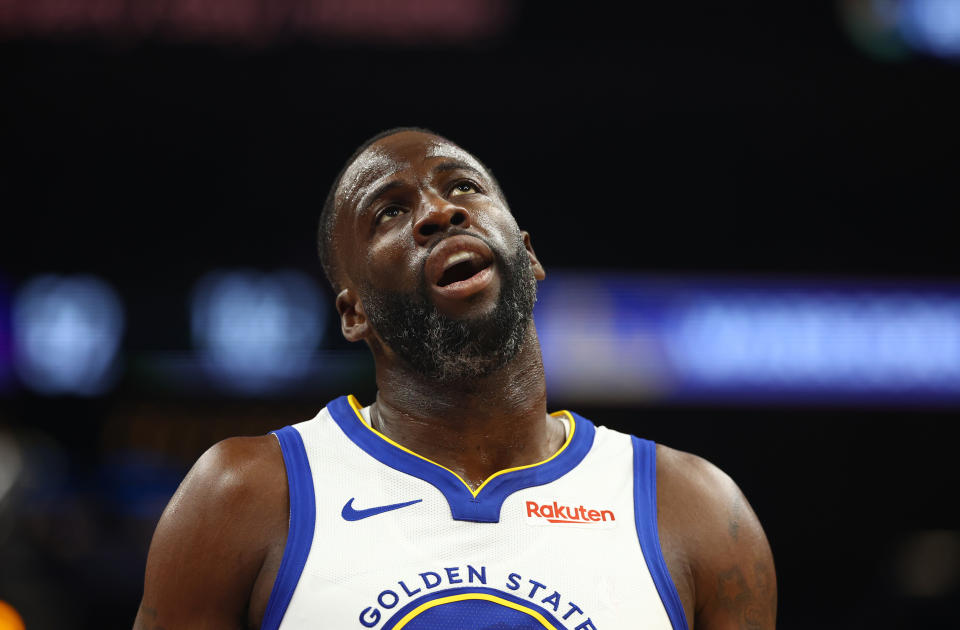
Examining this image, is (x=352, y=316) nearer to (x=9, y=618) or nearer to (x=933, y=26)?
(x=9, y=618)

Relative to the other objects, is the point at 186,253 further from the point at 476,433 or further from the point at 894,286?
the point at 476,433

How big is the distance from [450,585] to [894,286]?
6278 millimetres

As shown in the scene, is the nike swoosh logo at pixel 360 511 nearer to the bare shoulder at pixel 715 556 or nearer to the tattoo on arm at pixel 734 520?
the bare shoulder at pixel 715 556

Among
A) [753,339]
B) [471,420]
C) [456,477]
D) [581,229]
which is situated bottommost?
[456,477]

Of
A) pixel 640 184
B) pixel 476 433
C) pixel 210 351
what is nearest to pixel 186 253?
pixel 210 351

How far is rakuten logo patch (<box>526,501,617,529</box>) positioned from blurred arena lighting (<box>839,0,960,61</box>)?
6.27m

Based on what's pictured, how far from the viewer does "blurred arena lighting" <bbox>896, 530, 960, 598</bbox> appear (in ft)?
23.2

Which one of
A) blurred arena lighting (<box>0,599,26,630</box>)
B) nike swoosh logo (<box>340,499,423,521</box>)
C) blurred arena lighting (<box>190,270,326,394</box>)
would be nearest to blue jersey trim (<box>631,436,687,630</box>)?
nike swoosh logo (<box>340,499,423,521</box>)

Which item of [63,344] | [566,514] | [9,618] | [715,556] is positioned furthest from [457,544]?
[63,344]

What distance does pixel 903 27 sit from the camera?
733 centimetres

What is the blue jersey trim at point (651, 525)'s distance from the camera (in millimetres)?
1986

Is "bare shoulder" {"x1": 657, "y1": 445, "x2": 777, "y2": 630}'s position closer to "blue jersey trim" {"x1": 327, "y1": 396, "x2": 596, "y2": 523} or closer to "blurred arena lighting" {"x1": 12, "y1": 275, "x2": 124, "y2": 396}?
"blue jersey trim" {"x1": 327, "y1": 396, "x2": 596, "y2": 523}

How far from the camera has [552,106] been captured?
7551 millimetres

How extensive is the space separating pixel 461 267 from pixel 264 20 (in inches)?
208
